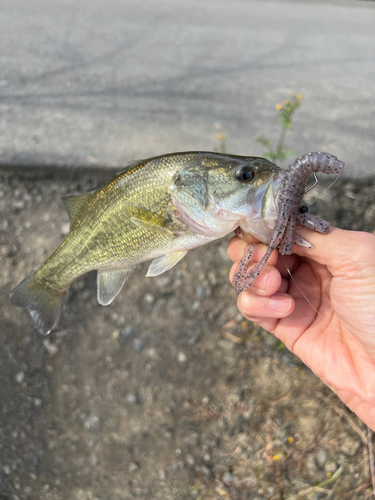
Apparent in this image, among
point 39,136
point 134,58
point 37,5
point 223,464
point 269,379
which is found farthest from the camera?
point 37,5

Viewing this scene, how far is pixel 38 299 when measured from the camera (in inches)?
87.4

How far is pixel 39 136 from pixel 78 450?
312 cm

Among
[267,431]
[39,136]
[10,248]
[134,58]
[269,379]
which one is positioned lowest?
[267,431]

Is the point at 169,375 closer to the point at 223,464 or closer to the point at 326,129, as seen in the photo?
the point at 223,464

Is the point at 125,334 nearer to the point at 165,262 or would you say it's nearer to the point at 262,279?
the point at 165,262

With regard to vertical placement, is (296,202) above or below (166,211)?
above

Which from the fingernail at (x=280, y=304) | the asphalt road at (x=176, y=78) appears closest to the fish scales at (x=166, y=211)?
the fingernail at (x=280, y=304)

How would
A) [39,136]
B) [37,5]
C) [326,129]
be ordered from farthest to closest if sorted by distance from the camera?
[37,5] < [326,129] < [39,136]

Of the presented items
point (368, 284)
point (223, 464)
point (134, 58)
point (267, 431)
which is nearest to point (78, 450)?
point (223, 464)

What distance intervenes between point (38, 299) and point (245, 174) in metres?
1.65

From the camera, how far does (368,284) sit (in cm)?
162

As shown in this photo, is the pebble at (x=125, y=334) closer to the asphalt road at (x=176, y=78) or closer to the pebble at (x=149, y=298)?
the pebble at (x=149, y=298)

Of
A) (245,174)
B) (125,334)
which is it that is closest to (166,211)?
(245,174)

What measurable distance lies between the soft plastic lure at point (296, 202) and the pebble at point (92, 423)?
201 cm
